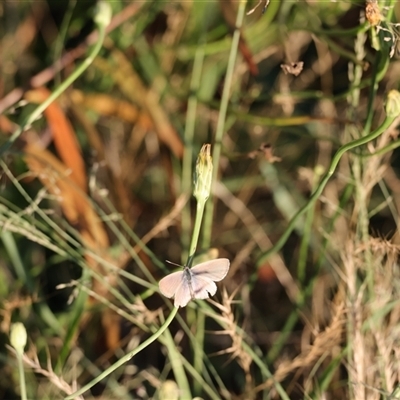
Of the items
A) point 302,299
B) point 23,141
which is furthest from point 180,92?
point 302,299

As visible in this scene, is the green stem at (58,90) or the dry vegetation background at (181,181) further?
the dry vegetation background at (181,181)

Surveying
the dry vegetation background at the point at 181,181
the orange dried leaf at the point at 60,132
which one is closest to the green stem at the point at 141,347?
the dry vegetation background at the point at 181,181

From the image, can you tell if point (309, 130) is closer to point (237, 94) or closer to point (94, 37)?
point (237, 94)

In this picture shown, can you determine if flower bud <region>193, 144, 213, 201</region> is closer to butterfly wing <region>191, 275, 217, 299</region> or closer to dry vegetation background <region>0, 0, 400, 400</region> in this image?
butterfly wing <region>191, 275, 217, 299</region>

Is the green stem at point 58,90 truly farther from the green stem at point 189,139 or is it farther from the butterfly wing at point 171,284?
the butterfly wing at point 171,284

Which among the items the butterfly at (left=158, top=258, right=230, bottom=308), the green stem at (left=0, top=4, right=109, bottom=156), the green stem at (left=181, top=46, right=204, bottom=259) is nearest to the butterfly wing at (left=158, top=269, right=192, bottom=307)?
the butterfly at (left=158, top=258, right=230, bottom=308)
